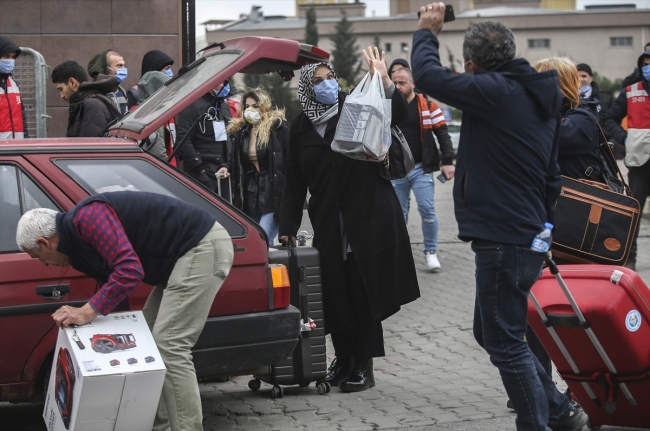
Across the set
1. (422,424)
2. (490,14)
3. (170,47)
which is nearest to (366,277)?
(422,424)

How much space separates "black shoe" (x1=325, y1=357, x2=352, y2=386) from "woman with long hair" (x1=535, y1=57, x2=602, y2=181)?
A: 6.12ft

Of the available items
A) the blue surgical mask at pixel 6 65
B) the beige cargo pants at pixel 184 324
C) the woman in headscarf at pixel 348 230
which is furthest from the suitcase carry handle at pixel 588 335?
the blue surgical mask at pixel 6 65

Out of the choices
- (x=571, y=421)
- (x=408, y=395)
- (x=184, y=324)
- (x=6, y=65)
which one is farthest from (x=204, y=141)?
(x=571, y=421)

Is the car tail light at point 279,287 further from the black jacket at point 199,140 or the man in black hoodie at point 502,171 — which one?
the black jacket at point 199,140

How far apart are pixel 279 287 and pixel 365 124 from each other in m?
1.10

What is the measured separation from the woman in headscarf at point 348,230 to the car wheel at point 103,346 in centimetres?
223

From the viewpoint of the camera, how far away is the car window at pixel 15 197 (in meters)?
4.50

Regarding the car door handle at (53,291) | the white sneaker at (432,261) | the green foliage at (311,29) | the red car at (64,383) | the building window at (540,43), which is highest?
the green foliage at (311,29)

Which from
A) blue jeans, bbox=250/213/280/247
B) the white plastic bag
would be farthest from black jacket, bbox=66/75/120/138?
the white plastic bag

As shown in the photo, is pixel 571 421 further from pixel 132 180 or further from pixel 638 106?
pixel 638 106

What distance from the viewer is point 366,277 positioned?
5.71m

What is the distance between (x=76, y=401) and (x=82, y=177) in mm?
1369

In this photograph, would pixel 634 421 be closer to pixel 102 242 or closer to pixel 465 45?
pixel 465 45

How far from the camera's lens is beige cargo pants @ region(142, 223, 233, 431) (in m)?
4.11
